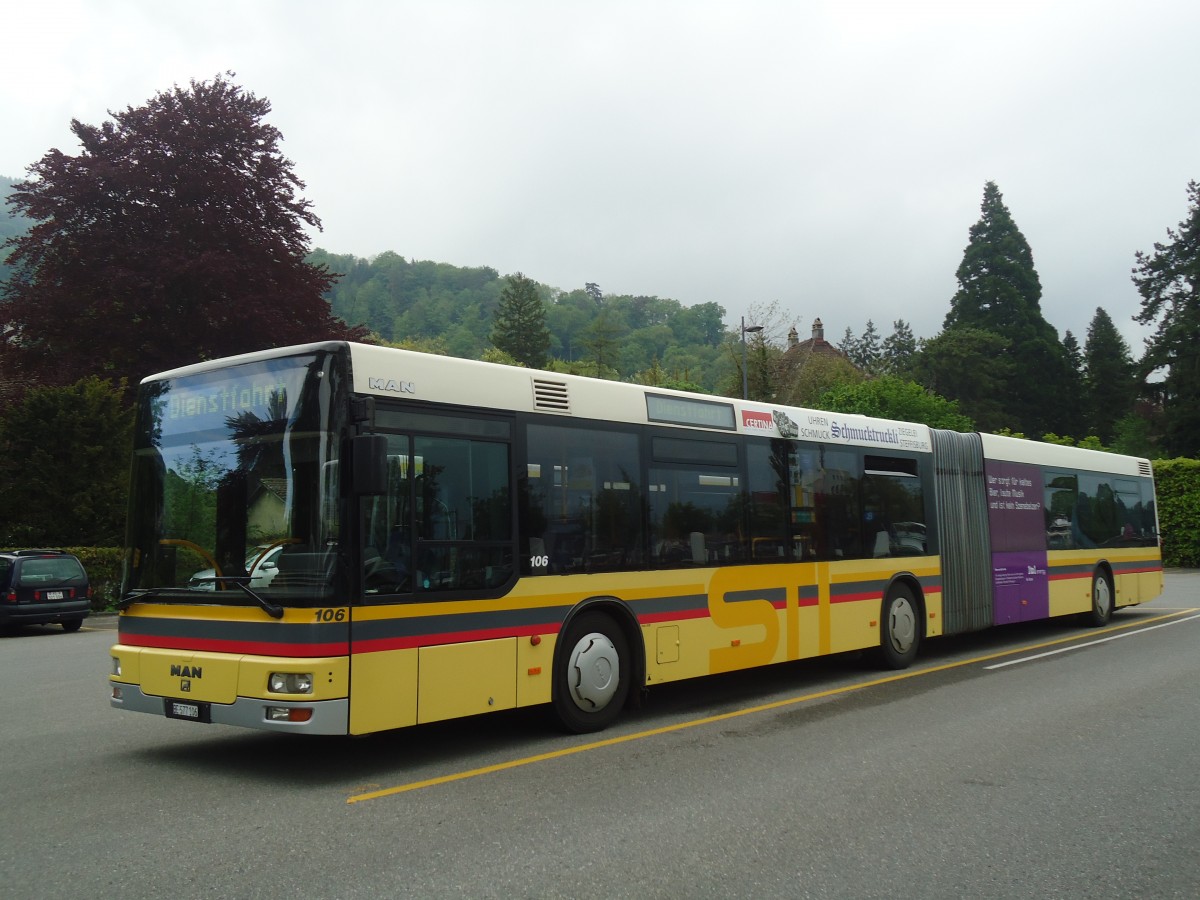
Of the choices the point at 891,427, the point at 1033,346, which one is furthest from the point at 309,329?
the point at 1033,346

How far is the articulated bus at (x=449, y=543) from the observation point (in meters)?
6.83

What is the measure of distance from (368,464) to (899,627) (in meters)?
8.06

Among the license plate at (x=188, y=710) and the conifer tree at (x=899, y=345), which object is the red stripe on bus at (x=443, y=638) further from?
the conifer tree at (x=899, y=345)

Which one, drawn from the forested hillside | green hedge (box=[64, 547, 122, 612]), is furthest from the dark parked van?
the forested hillside

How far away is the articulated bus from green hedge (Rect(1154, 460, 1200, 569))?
3158 cm

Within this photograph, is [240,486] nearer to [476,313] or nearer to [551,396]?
[551,396]

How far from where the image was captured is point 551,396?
8586 millimetres

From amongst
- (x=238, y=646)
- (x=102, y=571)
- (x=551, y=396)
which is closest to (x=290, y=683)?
(x=238, y=646)

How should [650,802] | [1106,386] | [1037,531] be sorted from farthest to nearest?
[1106,386] < [1037,531] < [650,802]

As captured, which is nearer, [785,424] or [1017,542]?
[785,424]

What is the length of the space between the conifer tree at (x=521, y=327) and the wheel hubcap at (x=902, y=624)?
82069 millimetres

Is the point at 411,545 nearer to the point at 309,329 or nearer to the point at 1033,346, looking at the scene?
the point at 309,329

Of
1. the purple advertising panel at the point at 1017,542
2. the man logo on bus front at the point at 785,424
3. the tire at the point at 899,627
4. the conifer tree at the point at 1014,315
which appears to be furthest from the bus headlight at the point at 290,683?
the conifer tree at the point at 1014,315

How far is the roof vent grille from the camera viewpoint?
8.45 meters
